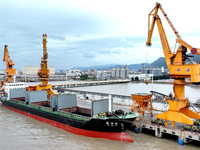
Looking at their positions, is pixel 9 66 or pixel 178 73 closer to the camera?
pixel 178 73

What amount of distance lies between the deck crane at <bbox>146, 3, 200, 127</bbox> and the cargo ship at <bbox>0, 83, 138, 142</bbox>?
367cm

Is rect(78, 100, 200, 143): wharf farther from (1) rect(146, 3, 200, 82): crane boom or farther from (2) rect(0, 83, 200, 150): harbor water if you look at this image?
(1) rect(146, 3, 200, 82): crane boom

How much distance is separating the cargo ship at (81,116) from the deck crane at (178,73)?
367 cm

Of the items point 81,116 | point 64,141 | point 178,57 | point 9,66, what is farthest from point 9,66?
point 178,57

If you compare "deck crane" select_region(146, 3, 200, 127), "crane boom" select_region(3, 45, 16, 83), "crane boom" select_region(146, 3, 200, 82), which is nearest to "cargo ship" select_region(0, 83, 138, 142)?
"deck crane" select_region(146, 3, 200, 127)

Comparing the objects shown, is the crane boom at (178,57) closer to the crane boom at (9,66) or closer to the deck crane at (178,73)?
the deck crane at (178,73)

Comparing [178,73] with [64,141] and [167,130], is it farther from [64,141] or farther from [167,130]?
[64,141]

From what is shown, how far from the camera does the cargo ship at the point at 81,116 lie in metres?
17.0

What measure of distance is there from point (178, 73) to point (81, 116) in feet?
35.5

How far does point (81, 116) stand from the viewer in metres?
19.4

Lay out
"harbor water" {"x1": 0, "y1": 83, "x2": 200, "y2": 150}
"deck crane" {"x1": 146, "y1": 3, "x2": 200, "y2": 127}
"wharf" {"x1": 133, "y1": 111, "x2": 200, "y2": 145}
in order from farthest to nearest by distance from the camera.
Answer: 1. "deck crane" {"x1": 146, "y1": 3, "x2": 200, "y2": 127}
2. "harbor water" {"x1": 0, "y1": 83, "x2": 200, "y2": 150}
3. "wharf" {"x1": 133, "y1": 111, "x2": 200, "y2": 145}

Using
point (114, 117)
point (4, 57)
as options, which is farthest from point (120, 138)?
point (4, 57)

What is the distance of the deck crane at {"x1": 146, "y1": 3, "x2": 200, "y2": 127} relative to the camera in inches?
656

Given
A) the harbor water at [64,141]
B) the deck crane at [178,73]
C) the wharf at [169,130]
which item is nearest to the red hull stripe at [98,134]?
the harbor water at [64,141]
